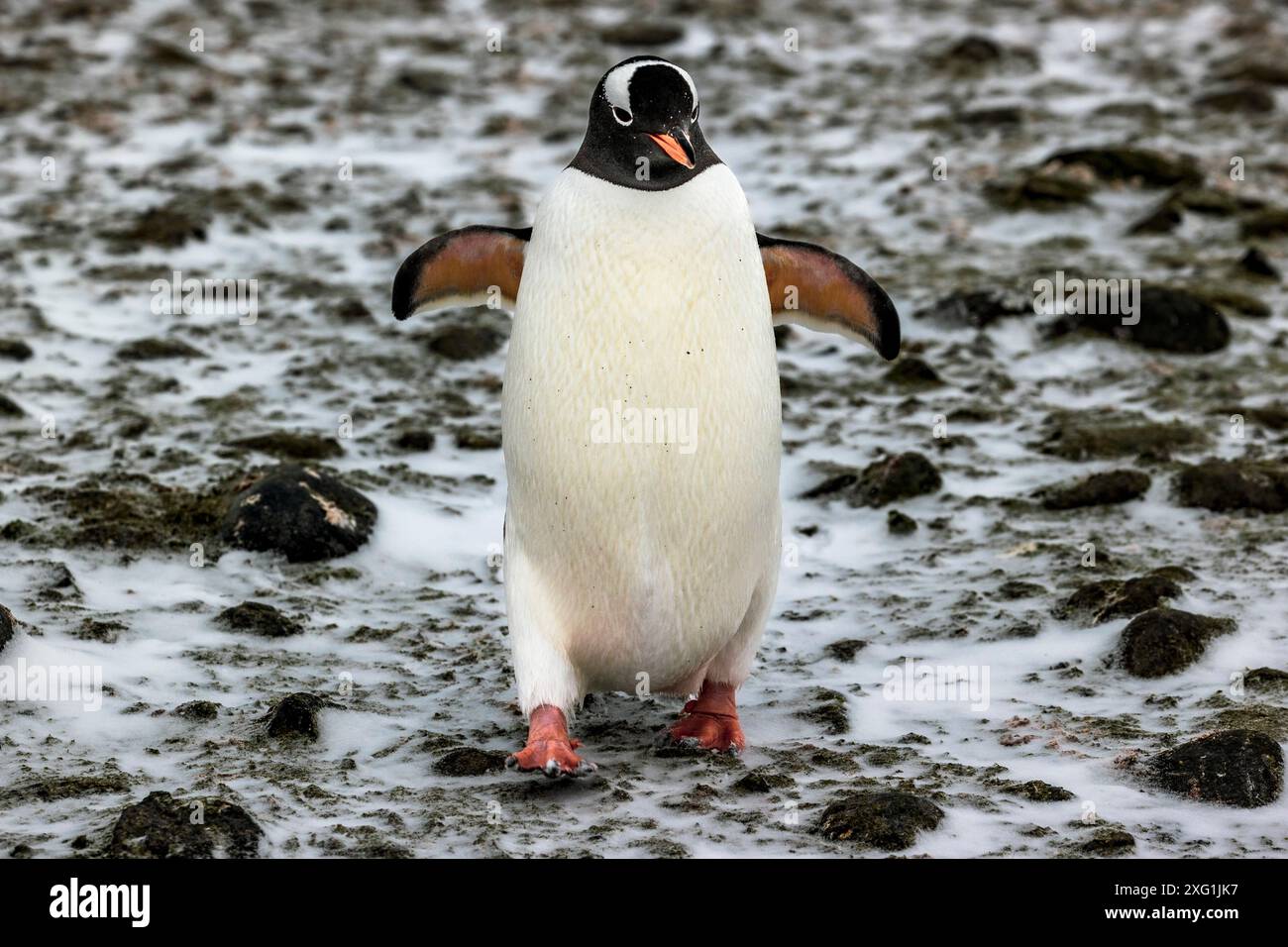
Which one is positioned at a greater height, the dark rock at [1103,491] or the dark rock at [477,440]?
the dark rock at [477,440]

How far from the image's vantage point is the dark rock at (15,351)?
7057 mm

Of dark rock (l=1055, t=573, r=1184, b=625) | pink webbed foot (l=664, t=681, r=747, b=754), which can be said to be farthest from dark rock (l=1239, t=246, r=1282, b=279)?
pink webbed foot (l=664, t=681, r=747, b=754)

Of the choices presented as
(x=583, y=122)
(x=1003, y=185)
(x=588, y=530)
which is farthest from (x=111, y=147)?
(x=588, y=530)

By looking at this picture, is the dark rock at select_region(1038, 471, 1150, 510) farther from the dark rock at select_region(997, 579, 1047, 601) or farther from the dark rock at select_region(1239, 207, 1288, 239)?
the dark rock at select_region(1239, 207, 1288, 239)

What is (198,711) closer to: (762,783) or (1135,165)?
(762,783)

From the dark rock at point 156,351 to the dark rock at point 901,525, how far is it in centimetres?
328

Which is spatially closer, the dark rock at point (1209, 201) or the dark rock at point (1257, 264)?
the dark rock at point (1257, 264)

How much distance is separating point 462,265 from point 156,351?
333cm

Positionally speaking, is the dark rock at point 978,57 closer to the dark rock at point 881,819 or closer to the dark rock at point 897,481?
the dark rock at point 897,481

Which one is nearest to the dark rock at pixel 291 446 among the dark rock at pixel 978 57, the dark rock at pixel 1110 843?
the dark rock at pixel 1110 843

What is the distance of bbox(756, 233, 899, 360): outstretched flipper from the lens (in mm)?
4398

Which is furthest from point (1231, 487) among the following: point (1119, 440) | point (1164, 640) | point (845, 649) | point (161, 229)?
point (161, 229)
